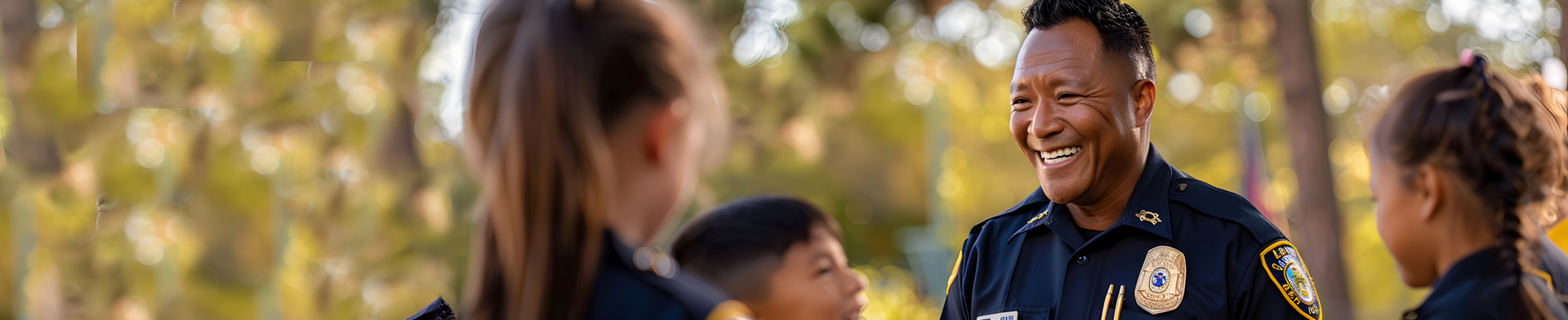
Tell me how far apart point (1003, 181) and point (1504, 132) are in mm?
15493

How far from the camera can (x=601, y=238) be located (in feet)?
4.47

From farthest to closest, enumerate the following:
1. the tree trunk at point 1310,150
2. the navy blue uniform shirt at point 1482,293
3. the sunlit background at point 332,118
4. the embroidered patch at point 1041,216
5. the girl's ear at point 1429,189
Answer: the sunlit background at point 332,118 < the tree trunk at point 1310,150 < the embroidered patch at point 1041,216 < the girl's ear at point 1429,189 < the navy blue uniform shirt at point 1482,293

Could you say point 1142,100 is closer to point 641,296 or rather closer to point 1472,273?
point 1472,273

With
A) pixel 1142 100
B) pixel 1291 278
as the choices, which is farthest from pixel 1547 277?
pixel 1142 100

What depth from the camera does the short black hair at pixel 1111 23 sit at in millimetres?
2670

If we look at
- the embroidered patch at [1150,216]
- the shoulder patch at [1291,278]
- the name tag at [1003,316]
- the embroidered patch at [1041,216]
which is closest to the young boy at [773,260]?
the name tag at [1003,316]

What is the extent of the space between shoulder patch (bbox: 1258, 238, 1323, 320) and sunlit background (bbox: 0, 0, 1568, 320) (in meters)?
7.61

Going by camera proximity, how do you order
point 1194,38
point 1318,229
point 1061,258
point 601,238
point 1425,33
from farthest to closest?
point 1425,33, point 1194,38, point 1318,229, point 1061,258, point 601,238

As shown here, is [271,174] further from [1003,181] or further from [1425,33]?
[1425,33]

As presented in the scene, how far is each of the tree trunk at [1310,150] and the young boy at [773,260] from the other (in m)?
8.62

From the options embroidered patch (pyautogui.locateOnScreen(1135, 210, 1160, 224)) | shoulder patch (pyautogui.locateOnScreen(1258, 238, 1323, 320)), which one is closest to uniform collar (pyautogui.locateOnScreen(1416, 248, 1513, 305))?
shoulder patch (pyautogui.locateOnScreen(1258, 238, 1323, 320))

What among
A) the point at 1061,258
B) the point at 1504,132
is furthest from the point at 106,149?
the point at 1504,132

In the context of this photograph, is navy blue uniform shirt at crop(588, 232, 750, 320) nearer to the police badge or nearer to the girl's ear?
the police badge

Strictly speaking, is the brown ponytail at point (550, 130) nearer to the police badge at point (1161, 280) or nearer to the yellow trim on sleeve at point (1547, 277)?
the police badge at point (1161, 280)
